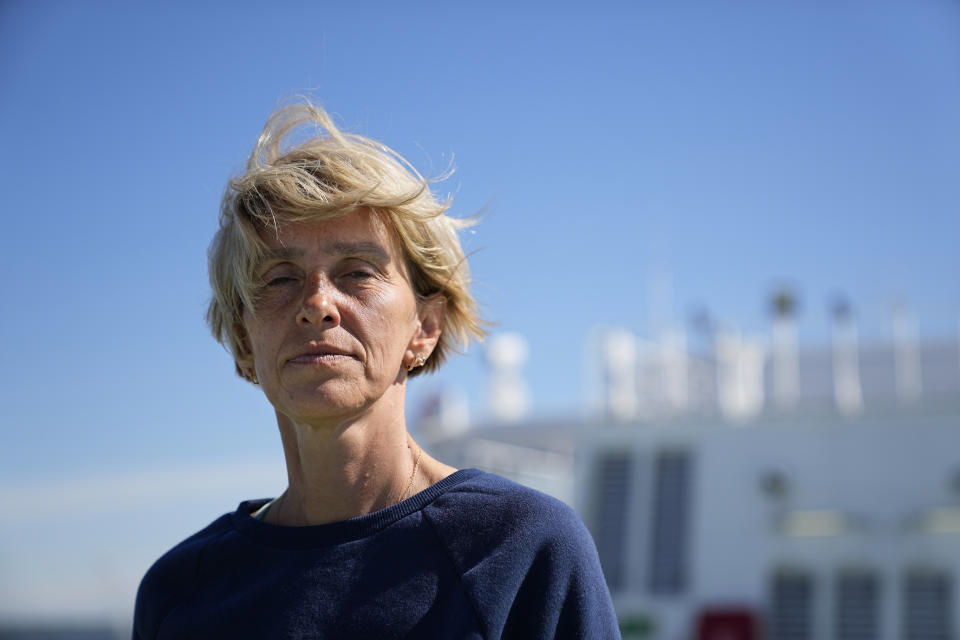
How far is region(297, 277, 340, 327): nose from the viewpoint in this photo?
1.71m

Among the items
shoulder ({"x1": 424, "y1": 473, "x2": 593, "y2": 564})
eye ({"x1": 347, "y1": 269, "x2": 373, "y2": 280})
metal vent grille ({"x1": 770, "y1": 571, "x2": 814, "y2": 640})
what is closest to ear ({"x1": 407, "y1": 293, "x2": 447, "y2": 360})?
eye ({"x1": 347, "y1": 269, "x2": 373, "y2": 280})

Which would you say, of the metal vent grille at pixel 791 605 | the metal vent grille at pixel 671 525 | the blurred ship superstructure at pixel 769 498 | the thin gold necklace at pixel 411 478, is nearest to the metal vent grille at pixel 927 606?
the blurred ship superstructure at pixel 769 498

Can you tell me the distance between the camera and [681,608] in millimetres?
13938

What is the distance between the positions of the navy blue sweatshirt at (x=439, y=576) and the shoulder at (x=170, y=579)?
0.48 ft

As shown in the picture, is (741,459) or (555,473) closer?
(741,459)

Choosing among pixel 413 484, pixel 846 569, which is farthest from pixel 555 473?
pixel 413 484

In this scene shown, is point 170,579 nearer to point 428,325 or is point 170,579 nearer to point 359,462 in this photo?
point 359,462

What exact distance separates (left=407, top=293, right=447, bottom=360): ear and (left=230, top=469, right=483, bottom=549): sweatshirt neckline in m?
0.22

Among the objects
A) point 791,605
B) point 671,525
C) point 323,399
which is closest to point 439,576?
point 323,399

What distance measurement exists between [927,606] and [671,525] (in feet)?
10.7

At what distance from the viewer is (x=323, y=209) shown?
173cm

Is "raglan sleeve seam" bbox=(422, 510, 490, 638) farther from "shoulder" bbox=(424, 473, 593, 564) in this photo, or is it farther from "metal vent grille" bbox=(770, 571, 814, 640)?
"metal vent grille" bbox=(770, 571, 814, 640)

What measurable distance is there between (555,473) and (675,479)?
11.4 feet

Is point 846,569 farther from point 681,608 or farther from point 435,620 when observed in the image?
point 435,620
